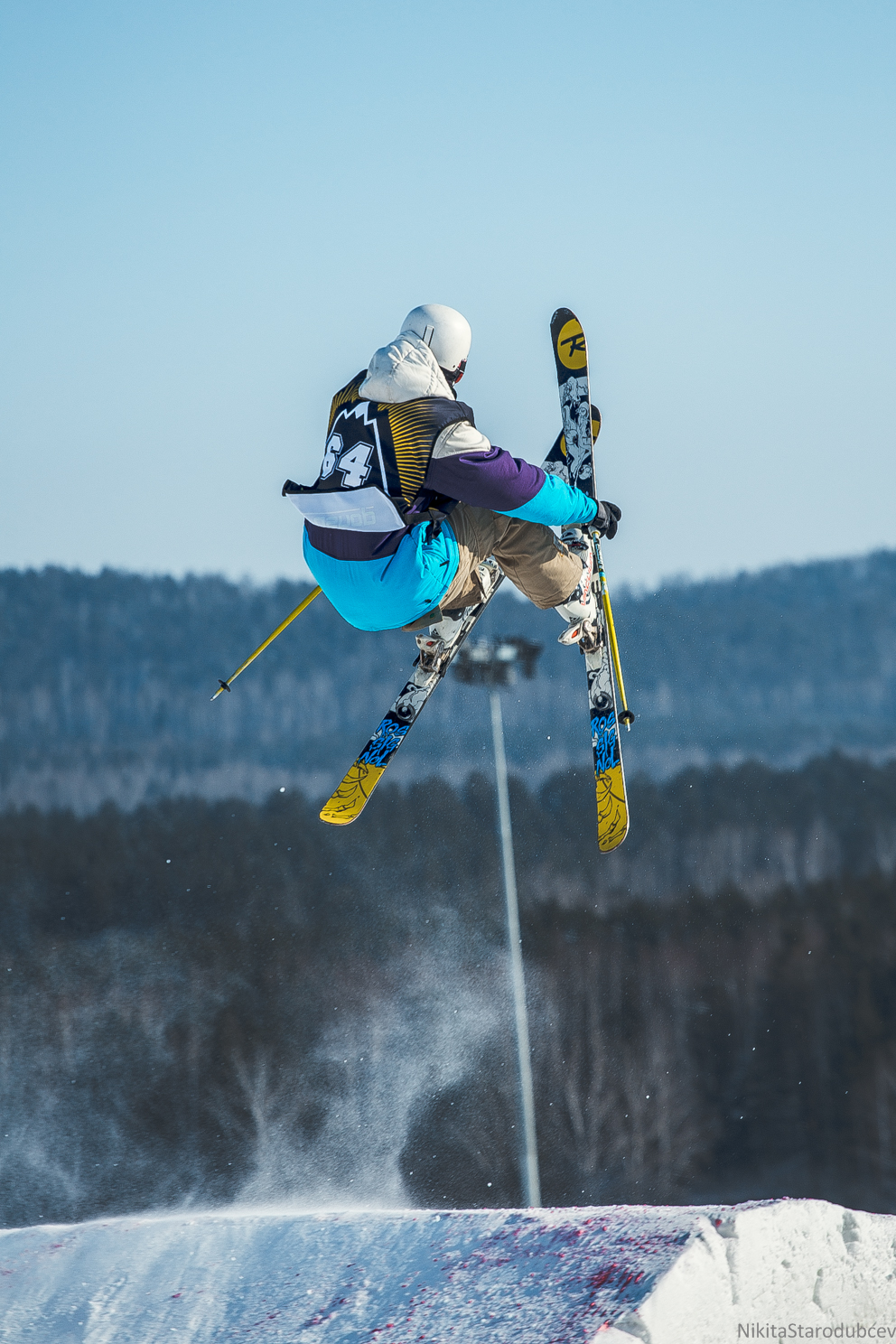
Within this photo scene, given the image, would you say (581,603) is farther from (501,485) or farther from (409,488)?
(409,488)

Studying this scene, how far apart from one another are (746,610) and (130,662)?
25.4 m

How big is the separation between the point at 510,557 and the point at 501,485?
678 millimetres

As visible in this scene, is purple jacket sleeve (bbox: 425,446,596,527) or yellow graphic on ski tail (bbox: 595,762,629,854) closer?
purple jacket sleeve (bbox: 425,446,596,527)

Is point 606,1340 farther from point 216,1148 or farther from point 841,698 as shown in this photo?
point 841,698

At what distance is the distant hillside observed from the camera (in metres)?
34.3

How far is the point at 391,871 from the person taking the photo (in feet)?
103

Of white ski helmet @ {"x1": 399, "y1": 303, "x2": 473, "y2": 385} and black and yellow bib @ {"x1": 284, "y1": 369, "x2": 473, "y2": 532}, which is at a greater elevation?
white ski helmet @ {"x1": 399, "y1": 303, "x2": 473, "y2": 385}

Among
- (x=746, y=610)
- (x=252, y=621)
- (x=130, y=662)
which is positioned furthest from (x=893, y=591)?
(x=130, y=662)

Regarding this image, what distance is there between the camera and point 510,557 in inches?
171

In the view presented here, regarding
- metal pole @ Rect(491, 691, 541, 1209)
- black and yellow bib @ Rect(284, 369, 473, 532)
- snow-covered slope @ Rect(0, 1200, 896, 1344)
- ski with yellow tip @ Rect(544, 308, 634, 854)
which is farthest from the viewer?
metal pole @ Rect(491, 691, 541, 1209)

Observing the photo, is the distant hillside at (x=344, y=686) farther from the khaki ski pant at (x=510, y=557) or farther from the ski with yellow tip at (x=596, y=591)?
the khaki ski pant at (x=510, y=557)

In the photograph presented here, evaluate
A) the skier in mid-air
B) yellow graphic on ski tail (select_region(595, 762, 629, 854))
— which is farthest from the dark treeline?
the skier in mid-air

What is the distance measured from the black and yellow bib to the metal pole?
20.5 m

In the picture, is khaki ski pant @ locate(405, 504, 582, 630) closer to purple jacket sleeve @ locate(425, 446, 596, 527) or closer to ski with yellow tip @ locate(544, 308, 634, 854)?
purple jacket sleeve @ locate(425, 446, 596, 527)
